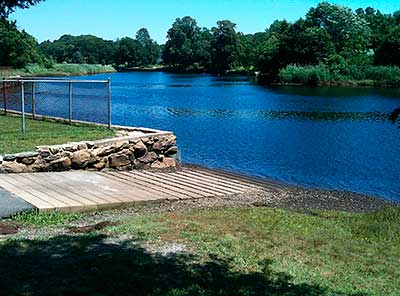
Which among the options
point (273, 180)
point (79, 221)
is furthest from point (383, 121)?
point (79, 221)

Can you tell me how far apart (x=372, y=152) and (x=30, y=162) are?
1650 cm

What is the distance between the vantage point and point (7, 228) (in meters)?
8.11

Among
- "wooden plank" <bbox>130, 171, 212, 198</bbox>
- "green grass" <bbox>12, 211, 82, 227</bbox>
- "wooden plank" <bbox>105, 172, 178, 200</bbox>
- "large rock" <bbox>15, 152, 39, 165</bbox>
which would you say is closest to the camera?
"green grass" <bbox>12, 211, 82, 227</bbox>

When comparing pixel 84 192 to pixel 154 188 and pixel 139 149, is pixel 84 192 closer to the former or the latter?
pixel 154 188

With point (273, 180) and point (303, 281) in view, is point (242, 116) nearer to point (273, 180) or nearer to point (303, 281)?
point (273, 180)

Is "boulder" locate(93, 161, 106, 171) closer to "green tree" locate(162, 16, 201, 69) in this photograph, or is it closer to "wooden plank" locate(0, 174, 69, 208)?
"wooden plank" locate(0, 174, 69, 208)

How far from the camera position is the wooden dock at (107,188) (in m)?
10.4

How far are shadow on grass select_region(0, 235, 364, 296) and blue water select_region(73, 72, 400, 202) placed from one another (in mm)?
11811

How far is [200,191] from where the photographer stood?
1319cm

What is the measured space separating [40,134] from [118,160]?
3.14m

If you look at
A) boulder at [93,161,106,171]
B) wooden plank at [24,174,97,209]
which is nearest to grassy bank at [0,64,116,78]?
boulder at [93,161,106,171]

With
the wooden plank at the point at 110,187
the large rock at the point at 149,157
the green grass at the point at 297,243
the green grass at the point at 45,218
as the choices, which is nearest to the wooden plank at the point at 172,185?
the wooden plank at the point at 110,187

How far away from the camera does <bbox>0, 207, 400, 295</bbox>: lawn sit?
5.77 metres

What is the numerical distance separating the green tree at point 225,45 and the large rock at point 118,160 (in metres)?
128
